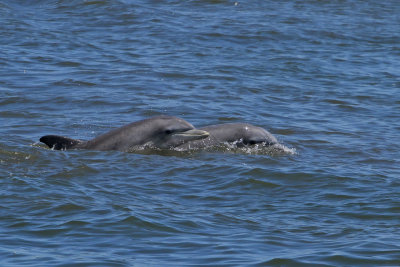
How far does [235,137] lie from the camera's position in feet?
51.5

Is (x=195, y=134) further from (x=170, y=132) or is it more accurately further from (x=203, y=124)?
(x=203, y=124)

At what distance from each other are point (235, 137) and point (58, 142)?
3278 millimetres

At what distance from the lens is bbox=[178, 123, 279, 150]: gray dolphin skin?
1555cm

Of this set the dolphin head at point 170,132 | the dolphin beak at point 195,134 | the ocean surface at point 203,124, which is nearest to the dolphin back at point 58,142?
the ocean surface at point 203,124

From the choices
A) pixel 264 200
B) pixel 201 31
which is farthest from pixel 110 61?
pixel 264 200

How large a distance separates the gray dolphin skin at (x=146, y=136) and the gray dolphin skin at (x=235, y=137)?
15.8 inches

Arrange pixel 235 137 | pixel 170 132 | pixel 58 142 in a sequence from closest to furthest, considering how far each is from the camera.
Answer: pixel 58 142, pixel 170 132, pixel 235 137

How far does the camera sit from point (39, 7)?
105ft

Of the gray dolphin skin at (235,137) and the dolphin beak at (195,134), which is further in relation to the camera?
the gray dolphin skin at (235,137)

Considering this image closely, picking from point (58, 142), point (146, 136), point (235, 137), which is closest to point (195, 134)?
point (146, 136)

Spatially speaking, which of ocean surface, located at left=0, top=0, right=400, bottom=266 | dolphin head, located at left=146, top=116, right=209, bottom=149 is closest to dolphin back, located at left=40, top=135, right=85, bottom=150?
ocean surface, located at left=0, top=0, right=400, bottom=266

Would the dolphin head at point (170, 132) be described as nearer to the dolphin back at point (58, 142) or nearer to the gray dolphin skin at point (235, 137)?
the gray dolphin skin at point (235, 137)

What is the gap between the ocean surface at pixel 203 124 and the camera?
10.0 m

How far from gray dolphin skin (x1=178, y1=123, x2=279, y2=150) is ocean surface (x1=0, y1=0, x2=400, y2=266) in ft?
0.94
